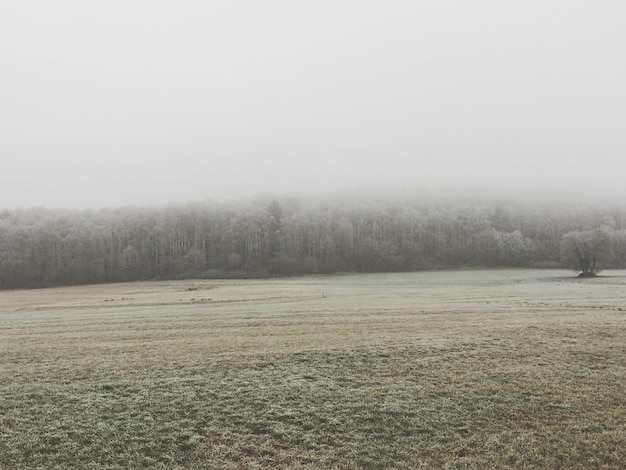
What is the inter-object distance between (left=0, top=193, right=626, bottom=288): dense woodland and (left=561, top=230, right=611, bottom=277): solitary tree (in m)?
26.8

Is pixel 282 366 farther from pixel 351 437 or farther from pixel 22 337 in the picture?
pixel 22 337

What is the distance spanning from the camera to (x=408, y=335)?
1723 centimetres

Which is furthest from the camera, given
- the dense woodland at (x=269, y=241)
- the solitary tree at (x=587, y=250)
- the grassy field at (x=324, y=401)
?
the dense woodland at (x=269, y=241)

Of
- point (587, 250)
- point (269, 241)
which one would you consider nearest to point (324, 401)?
point (587, 250)

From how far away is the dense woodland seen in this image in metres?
121

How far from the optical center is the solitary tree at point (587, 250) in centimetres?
7631

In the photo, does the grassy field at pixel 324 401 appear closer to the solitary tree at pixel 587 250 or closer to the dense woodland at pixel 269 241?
the solitary tree at pixel 587 250

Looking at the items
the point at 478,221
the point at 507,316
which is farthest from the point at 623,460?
the point at 478,221

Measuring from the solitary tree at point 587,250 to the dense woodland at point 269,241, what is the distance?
26.8 m

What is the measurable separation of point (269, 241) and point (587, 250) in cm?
9259

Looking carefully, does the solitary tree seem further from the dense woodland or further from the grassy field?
the grassy field

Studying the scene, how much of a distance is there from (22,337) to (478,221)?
15410 centimetres

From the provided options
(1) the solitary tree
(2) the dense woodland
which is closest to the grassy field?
(1) the solitary tree

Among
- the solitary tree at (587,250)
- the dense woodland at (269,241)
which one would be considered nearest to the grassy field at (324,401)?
the solitary tree at (587,250)
